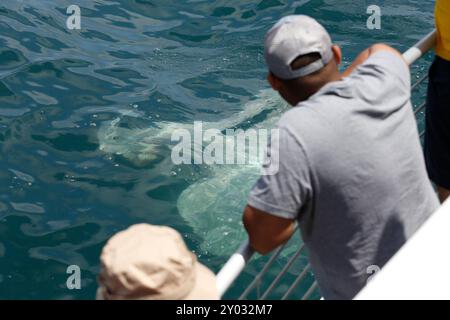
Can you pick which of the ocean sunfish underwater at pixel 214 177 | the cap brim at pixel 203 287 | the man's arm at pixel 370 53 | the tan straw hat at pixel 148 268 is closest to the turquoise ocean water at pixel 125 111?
the ocean sunfish underwater at pixel 214 177

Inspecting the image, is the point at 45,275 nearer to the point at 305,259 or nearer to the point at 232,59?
the point at 305,259

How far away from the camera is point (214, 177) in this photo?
732cm

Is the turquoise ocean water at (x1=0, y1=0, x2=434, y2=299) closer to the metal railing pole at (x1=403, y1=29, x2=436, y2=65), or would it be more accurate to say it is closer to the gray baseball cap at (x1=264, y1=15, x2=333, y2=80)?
the metal railing pole at (x1=403, y1=29, x2=436, y2=65)

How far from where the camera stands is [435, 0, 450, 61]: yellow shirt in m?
4.45

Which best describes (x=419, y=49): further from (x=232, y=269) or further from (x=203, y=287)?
(x=203, y=287)

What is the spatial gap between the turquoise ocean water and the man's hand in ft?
8.68

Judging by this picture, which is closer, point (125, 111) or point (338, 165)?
point (338, 165)

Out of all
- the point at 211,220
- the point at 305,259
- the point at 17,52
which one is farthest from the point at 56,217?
the point at 17,52

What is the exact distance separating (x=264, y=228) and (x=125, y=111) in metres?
5.35

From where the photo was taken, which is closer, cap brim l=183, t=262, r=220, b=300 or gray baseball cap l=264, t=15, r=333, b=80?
cap brim l=183, t=262, r=220, b=300

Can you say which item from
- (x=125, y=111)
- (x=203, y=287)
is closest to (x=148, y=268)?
(x=203, y=287)

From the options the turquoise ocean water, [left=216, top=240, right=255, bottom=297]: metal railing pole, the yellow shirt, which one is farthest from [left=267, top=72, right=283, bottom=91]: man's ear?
the turquoise ocean water
